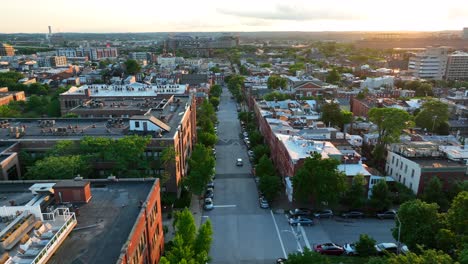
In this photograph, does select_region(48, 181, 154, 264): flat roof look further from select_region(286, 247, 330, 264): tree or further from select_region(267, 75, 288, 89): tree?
select_region(267, 75, 288, 89): tree

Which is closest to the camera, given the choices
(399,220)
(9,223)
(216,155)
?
(9,223)

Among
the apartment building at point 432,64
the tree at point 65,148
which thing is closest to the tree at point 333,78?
the apartment building at point 432,64

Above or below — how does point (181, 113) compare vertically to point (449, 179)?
above

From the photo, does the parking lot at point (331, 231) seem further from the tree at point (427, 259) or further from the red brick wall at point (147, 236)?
the tree at point (427, 259)

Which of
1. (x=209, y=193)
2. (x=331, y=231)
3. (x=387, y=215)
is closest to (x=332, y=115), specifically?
(x=387, y=215)

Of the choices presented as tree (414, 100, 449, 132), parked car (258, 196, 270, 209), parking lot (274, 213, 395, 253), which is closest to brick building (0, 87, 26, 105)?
parked car (258, 196, 270, 209)

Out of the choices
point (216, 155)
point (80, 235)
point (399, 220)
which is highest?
point (80, 235)

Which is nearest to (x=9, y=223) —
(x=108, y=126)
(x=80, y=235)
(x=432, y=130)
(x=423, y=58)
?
(x=80, y=235)

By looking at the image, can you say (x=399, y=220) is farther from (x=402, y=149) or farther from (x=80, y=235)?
(x=80, y=235)
